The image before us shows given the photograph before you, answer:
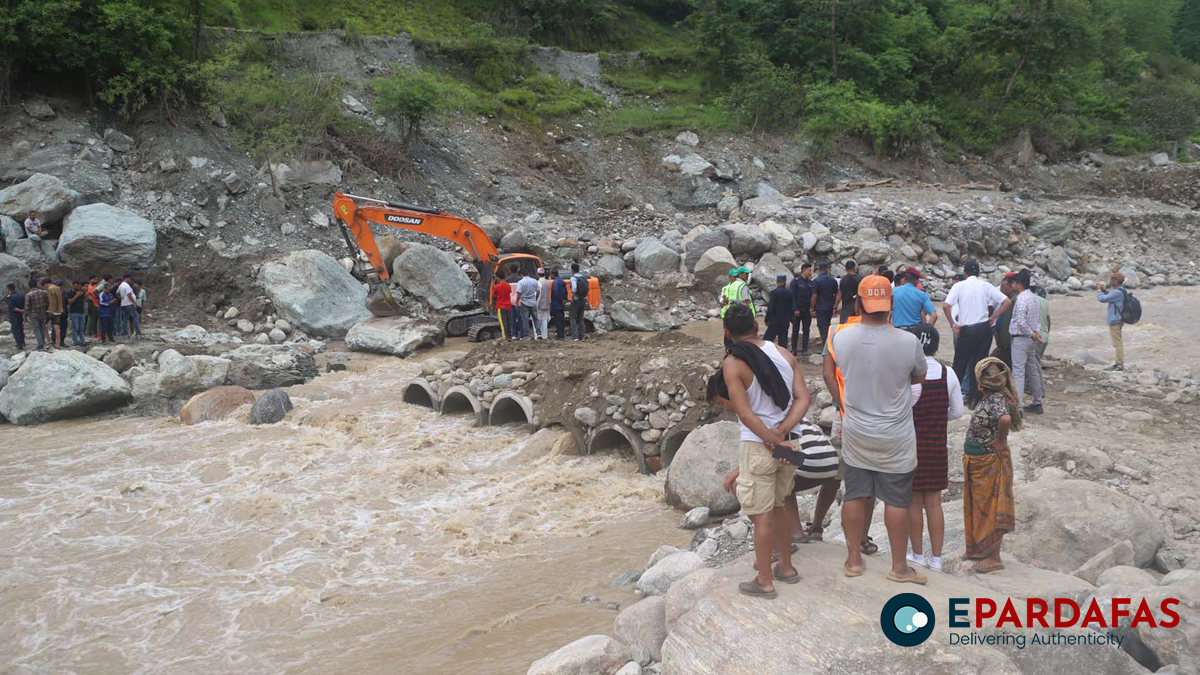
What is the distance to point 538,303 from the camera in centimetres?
1477

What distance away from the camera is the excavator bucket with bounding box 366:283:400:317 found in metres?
17.2

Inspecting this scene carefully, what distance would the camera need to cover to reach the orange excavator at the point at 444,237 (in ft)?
53.7

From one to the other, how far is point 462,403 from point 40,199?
1340 centimetres

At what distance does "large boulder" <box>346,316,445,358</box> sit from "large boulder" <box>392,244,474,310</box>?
1892 mm

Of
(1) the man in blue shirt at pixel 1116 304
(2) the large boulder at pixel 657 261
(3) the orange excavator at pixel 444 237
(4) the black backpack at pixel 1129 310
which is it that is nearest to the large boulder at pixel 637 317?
(3) the orange excavator at pixel 444 237

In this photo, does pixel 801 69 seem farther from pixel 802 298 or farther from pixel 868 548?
pixel 868 548

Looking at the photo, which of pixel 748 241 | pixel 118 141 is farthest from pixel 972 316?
pixel 118 141

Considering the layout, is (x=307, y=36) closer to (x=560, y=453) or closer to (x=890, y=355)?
(x=560, y=453)

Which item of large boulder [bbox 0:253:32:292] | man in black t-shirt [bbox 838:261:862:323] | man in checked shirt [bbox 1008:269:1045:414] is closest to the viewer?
man in checked shirt [bbox 1008:269:1045:414]

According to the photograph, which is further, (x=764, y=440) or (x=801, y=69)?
(x=801, y=69)

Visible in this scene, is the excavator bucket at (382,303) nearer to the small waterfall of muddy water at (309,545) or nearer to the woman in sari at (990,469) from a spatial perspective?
the small waterfall of muddy water at (309,545)

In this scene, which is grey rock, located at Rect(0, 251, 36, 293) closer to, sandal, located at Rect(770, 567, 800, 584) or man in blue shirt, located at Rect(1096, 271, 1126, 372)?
sandal, located at Rect(770, 567, 800, 584)

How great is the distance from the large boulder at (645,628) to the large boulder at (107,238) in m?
17.5

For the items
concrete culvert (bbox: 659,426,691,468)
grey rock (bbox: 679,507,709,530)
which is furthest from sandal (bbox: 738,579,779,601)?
concrete culvert (bbox: 659,426,691,468)
